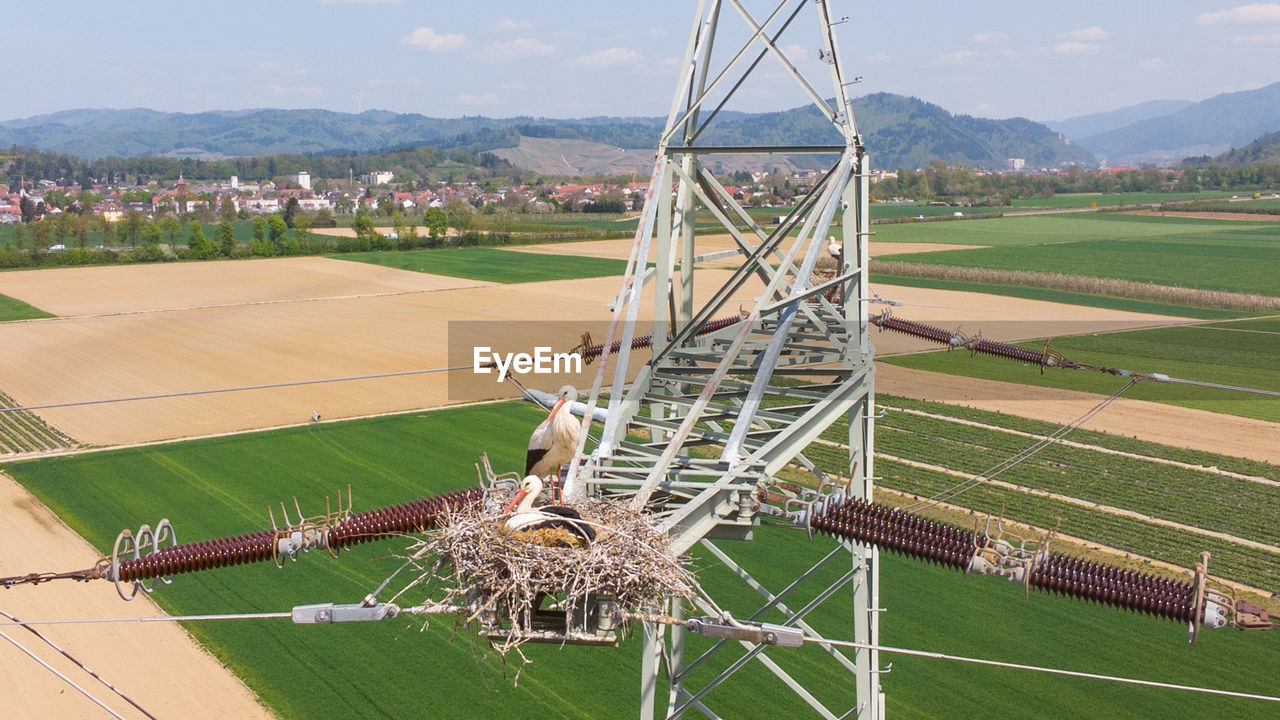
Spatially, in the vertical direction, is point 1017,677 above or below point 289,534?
below

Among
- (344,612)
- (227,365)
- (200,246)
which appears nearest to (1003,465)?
(344,612)

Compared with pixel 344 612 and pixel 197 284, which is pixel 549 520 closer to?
pixel 344 612

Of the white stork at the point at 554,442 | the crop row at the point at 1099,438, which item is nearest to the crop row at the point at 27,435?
the crop row at the point at 1099,438

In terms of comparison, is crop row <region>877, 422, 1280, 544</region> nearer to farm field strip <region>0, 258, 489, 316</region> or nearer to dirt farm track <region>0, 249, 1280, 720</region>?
dirt farm track <region>0, 249, 1280, 720</region>

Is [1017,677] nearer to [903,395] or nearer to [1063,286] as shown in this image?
[903,395]

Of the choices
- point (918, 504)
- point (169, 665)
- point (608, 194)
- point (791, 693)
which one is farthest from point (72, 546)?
point (608, 194)

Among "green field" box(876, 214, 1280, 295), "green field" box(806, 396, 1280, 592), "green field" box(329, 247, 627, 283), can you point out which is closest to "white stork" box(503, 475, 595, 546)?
"green field" box(806, 396, 1280, 592)

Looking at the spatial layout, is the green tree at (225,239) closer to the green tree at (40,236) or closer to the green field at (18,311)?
the green tree at (40,236)
